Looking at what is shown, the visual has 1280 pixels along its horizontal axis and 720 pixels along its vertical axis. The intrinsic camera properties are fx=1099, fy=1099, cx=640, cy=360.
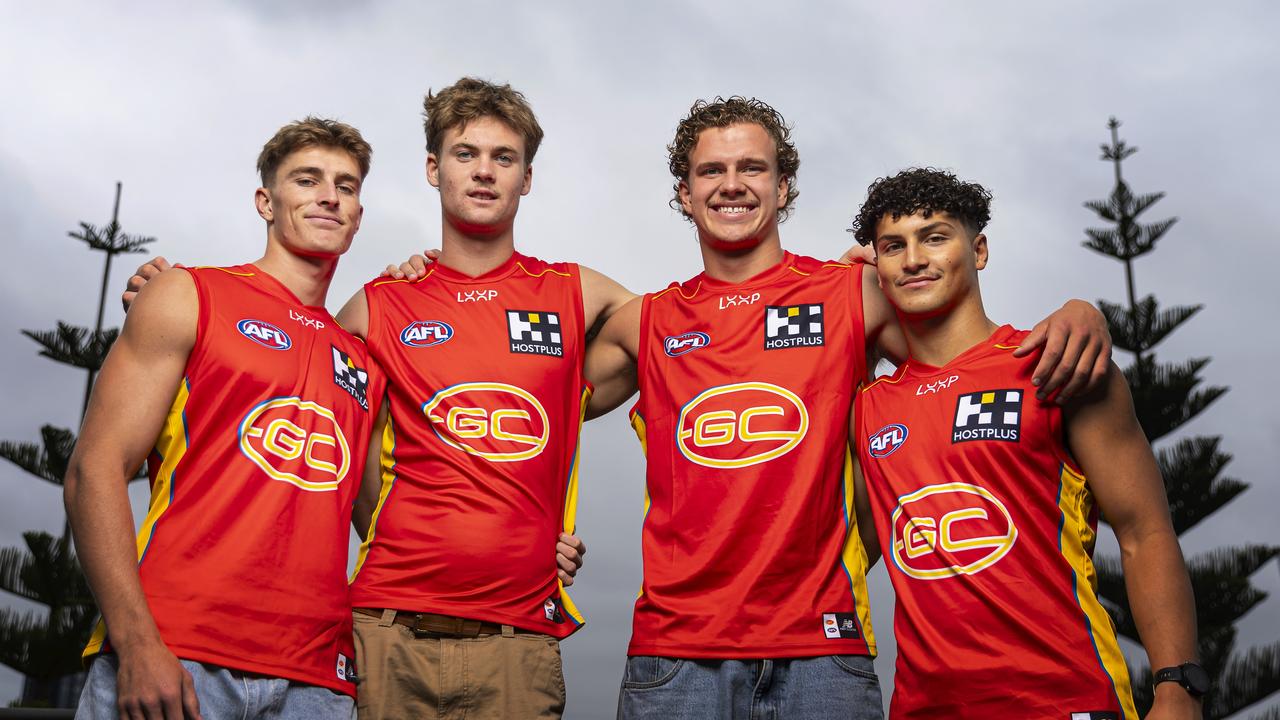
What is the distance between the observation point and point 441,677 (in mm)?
3287

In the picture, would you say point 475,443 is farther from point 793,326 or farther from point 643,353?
point 793,326

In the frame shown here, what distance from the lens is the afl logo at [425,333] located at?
3771mm

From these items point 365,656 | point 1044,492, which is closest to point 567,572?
point 365,656

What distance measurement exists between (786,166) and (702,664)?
1.90 m

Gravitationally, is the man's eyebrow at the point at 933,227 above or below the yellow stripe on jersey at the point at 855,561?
above

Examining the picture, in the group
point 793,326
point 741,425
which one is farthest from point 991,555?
point 793,326

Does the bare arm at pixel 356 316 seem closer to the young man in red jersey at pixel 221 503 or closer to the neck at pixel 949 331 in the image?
the young man in red jersey at pixel 221 503

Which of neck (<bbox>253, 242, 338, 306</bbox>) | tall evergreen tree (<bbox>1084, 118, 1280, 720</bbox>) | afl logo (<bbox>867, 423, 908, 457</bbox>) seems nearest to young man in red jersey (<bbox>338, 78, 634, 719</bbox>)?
neck (<bbox>253, 242, 338, 306</bbox>)

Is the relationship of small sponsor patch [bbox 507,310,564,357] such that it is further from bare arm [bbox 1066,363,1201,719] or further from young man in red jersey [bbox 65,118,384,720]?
bare arm [bbox 1066,363,1201,719]

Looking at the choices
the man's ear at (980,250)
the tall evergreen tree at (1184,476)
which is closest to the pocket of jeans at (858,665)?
the man's ear at (980,250)

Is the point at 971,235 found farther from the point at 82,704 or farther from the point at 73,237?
the point at 73,237

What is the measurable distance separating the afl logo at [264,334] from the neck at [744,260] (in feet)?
4.82

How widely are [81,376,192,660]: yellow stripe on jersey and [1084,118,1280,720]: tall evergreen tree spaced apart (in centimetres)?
1044

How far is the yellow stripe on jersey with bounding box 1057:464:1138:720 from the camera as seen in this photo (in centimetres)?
292
